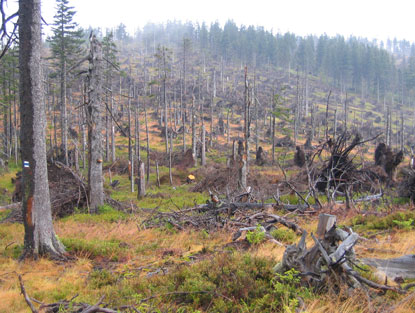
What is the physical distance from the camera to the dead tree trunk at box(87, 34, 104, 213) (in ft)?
41.6

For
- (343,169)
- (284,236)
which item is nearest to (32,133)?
(284,236)

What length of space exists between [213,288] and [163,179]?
21809 mm

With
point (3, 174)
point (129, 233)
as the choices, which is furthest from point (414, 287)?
point (3, 174)

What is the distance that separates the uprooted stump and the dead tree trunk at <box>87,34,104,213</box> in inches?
402

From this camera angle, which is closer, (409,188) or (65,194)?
(409,188)

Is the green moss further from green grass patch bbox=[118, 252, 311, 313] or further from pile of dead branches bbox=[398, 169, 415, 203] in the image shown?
pile of dead branches bbox=[398, 169, 415, 203]

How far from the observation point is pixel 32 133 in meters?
6.86

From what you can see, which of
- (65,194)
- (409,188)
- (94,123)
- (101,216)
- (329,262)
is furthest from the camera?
(65,194)

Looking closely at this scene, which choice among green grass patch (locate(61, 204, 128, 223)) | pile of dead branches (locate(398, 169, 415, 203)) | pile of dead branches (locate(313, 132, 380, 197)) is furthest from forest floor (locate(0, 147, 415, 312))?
pile of dead branches (locate(398, 169, 415, 203))

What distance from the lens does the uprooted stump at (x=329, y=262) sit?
3.96 metres

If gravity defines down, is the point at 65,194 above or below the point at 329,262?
below

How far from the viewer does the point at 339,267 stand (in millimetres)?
4055

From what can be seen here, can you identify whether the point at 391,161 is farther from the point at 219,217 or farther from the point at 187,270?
the point at 187,270

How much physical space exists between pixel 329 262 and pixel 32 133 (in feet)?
21.0
